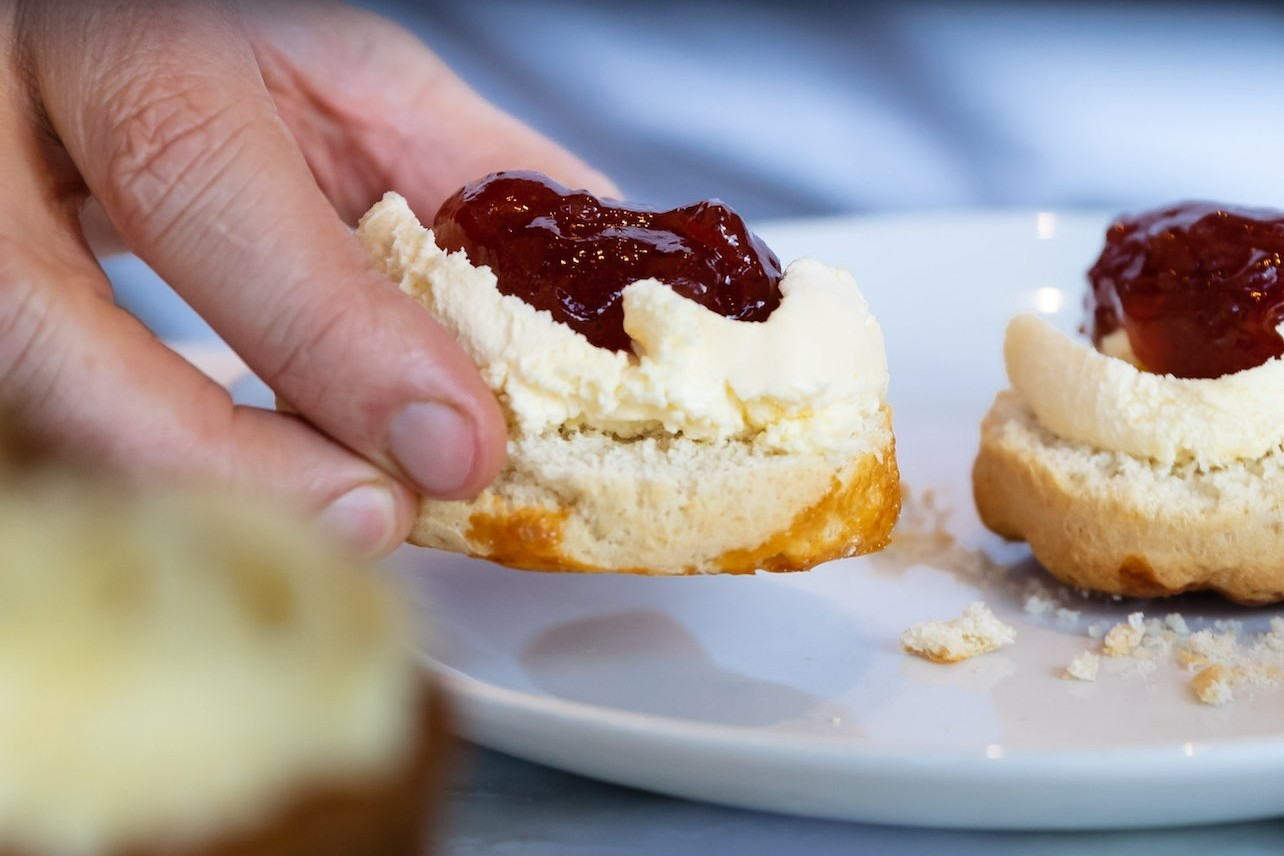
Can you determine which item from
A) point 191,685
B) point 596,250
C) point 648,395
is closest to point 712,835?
point 648,395

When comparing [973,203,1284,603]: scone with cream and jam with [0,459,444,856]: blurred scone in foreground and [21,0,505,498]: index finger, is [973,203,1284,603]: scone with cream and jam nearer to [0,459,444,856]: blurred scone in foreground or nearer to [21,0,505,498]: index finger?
[21,0,505,498]: index finger

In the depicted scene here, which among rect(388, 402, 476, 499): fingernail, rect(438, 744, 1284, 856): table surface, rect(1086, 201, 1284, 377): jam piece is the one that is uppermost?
rect(1086, 201, 1284, 377): jam piece

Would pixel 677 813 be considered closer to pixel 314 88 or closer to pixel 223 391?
pixel 223 391

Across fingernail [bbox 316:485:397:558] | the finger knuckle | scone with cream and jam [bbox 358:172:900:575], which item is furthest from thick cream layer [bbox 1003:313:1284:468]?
the finger knuckle

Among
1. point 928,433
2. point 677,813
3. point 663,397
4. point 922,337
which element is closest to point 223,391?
point 663,397

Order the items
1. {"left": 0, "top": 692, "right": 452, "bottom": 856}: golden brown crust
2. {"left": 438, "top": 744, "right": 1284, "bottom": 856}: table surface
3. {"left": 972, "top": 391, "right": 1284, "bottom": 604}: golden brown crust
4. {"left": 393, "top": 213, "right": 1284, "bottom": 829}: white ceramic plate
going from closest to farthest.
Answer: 1. {"left": 0, "top": 692, "right": 452, "bottom": 856}: golden brown crust
2. {"left": 393, "top": 213, "right": 1284, "bottom": 829}: white ceramic plate
3. {"left": 438, "top": 744, "right": 1284, "bottom": 856}: table surface
4. {"left": 972, "top": 391, "right": 1284, "bottom": 604}: golden brown crust

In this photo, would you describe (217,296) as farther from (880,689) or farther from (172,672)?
(172,672)

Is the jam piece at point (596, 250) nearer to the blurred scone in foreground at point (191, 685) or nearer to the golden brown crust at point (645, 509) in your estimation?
the golden brown crust at point (645, 509)
